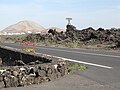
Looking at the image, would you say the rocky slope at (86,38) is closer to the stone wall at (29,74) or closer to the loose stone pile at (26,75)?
the stone wall at (29,74)

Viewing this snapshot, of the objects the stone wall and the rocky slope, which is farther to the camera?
the rocky slope

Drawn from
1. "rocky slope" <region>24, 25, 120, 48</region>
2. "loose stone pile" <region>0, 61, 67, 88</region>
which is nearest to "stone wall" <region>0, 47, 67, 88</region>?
"loose stone pile" <region>0, 61, 67, 88</region>

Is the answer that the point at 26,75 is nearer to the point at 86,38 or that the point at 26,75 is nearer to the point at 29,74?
the point at 29,74

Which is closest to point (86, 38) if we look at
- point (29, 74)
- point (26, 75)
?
point (29, 74)

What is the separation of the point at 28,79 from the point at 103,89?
255 centimetres

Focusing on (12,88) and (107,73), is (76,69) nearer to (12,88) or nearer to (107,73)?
(107,73)

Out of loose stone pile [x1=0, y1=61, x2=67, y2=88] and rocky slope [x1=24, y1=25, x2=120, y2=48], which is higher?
rocky slope [x1=24, y1=25, x2=120, y2=48]

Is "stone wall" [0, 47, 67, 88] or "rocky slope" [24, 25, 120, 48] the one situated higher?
"rocky slope" [24, 25, 120, 48]

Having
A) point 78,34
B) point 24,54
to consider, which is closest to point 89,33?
point 78,34

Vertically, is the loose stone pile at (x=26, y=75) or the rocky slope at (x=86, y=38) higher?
the rocky slope at (x=86, y=38)

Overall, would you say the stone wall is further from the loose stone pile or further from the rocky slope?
the rocky slope

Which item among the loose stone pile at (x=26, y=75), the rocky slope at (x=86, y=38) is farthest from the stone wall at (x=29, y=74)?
the rocky slope at (x=86, y=38)

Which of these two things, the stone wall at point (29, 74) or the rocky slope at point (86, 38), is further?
the rocky slope at point (86, 38)

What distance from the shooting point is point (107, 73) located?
13.6 meters
